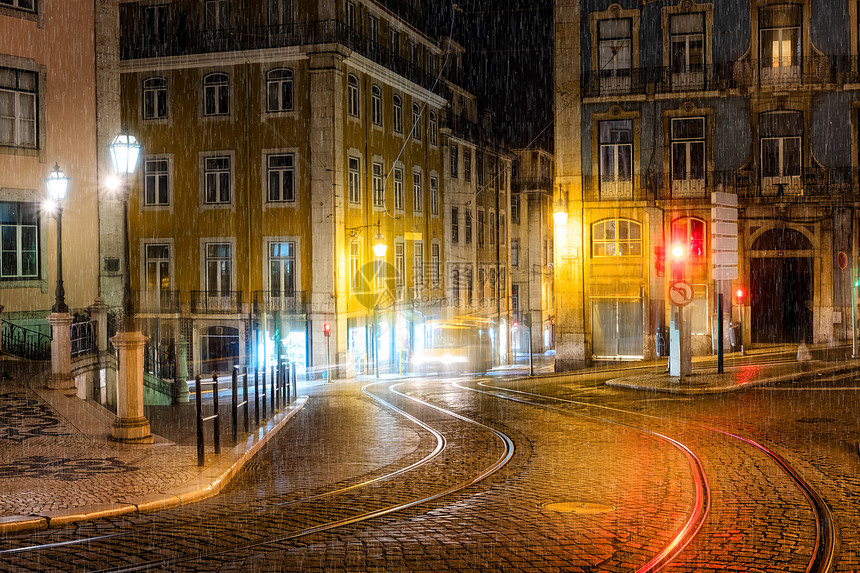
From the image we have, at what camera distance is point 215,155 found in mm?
36375

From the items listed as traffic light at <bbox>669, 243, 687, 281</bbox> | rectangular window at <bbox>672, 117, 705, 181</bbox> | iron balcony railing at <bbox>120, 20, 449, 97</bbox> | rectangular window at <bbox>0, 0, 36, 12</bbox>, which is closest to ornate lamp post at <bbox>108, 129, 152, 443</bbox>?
rectangular window at <bbox>0, 0, 36, 12</bbox>

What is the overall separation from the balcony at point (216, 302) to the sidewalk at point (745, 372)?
55.2ft

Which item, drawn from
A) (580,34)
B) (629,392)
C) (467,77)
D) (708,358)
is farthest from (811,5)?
(467,77)

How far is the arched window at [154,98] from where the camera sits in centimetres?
3675

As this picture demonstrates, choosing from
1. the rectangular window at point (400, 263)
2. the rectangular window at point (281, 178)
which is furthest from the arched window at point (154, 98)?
the rectangular window at point (400, 263)

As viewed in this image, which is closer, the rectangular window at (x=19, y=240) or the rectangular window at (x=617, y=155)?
the rectangular window at (x=19, y=240)

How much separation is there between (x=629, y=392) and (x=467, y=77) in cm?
3555

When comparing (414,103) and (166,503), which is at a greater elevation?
(414,103)

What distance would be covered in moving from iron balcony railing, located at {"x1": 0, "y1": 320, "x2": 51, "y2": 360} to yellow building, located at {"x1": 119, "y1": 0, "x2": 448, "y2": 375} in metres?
11.5

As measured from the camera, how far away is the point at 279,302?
35594mm

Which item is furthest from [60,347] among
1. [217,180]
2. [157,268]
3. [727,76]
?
[727,76]

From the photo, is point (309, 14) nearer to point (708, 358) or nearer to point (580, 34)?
point (580, 34)

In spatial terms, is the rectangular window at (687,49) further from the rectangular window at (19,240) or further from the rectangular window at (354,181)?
the rectangular window at (19,240)

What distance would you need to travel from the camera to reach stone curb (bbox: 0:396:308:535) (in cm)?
832
